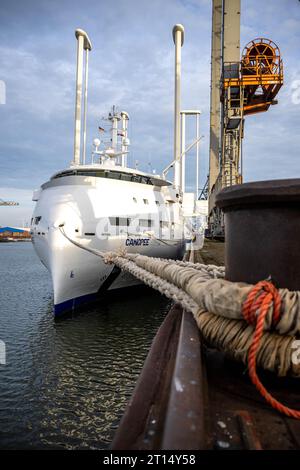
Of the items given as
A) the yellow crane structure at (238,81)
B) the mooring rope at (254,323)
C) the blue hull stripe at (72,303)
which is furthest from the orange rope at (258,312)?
the yellow crane structure at (238,81)

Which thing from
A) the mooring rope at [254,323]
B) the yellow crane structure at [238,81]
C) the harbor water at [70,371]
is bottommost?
the harbor water at [70,371]

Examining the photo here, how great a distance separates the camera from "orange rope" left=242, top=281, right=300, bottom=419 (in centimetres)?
140

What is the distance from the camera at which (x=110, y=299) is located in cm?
1276

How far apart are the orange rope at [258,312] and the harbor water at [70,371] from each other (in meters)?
3.89

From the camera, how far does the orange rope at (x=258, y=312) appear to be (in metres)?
1.40

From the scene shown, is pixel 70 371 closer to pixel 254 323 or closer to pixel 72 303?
pixel 72 303

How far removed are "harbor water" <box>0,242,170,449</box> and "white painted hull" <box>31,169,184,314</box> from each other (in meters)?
1.09

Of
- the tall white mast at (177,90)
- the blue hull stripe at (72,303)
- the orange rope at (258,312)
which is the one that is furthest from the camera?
the tall white mast at (177,90)

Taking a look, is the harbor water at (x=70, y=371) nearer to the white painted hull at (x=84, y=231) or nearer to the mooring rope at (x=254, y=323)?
the white painted hull at (x=84, y=231)

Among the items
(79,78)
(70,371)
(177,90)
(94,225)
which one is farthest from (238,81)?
(70,371)

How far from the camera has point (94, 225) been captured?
35.2 feet

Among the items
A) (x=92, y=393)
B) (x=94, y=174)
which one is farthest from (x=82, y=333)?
(x=94, y=174)

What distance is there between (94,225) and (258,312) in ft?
31.7

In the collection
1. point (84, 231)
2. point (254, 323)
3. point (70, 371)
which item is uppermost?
point (84, 231)
